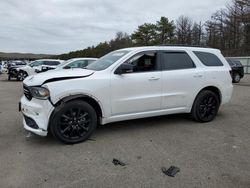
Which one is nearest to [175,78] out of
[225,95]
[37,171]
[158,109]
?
[158,109]

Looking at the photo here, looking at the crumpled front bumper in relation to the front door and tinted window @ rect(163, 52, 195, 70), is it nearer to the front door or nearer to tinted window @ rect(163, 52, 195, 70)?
the front door

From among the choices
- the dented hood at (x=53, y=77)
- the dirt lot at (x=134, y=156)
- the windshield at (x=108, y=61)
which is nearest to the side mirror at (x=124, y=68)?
the windshield at (x=108, y=61)

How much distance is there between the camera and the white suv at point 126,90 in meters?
4.29

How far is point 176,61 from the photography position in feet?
18.3

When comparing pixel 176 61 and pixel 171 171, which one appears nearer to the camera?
pixel 171 171

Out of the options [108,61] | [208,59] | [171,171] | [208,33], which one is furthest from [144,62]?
[208,33]

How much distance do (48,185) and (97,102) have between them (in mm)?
1871

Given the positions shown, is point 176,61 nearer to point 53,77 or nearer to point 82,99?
point 82,99

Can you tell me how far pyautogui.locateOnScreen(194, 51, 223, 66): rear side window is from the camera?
591 centimetres

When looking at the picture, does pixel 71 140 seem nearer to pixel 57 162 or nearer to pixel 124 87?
pixel 57 162

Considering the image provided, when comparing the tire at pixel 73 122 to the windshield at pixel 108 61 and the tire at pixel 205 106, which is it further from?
the tire at pixel 205 106

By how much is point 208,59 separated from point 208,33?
156ft

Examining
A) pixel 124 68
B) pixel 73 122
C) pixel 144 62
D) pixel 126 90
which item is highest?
pixel 144 62

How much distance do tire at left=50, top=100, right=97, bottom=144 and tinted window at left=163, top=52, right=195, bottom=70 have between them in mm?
1967
